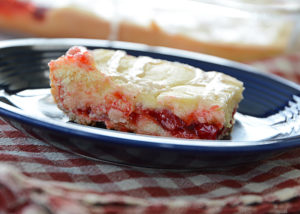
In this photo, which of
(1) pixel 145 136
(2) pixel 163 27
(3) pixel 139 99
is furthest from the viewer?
(2) pixel 163 27

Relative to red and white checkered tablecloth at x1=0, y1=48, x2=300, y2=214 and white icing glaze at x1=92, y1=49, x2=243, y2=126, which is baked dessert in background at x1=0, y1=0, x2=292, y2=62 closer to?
white icing glaze at x1=92, y1=49, x2=243, y2=126

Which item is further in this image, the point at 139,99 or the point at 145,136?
the point at 139,99

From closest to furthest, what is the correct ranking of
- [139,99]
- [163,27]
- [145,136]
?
[145,136]
[139,99]
[163,27]

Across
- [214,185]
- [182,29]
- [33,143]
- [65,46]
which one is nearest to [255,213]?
[214,185]

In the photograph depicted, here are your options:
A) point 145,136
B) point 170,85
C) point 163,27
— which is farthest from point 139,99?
point 163,27

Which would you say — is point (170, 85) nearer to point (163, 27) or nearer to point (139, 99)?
point (139, 99)

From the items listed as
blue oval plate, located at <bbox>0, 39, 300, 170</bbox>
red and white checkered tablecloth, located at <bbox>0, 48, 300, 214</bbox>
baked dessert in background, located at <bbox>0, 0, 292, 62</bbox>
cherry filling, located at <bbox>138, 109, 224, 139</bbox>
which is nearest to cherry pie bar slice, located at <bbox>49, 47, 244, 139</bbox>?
cherry filling, located at <bbox>138, 109, 224, 139</bbox>
